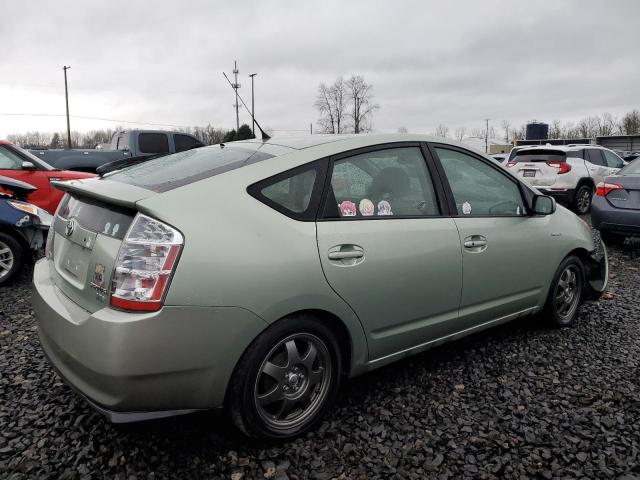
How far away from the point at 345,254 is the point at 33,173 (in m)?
6.09

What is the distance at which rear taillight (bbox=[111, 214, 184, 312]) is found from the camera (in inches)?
77.5

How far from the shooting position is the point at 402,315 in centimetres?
273

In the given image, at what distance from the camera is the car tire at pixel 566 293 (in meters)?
3.83

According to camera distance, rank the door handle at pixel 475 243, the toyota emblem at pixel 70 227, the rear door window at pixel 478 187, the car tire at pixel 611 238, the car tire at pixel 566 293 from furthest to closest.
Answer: the car tire at pixel 611 238
the car tire at pixel 566 293
the rear door window at pixel 478 187
the door handle at pixel 475 243
the toyota emblem at pixel 70 227

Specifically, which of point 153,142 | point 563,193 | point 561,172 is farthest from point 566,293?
point 153,142

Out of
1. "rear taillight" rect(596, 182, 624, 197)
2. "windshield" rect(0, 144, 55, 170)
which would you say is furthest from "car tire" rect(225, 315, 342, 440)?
"windshield" rect(0, 144, 55, 170)

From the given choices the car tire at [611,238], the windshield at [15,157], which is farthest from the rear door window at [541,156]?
the windshield at [15,157]

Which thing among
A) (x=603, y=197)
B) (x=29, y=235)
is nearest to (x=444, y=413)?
(x=29, y=235)

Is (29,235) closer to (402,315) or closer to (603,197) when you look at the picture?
(402,315)

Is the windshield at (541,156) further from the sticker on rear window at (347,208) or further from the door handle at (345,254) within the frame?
the door handle at (345,254)

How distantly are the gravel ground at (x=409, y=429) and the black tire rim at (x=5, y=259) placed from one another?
209 cm

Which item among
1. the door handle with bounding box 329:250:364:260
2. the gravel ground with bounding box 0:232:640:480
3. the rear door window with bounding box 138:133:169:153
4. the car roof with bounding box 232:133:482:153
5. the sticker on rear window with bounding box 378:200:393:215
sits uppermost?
the rear door window with bounding box 138:133:169:153

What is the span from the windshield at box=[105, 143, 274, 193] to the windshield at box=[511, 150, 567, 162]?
407 inches

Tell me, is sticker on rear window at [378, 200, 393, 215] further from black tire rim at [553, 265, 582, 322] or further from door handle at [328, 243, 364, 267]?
black tire rim at [553, 265, 582, 322]
